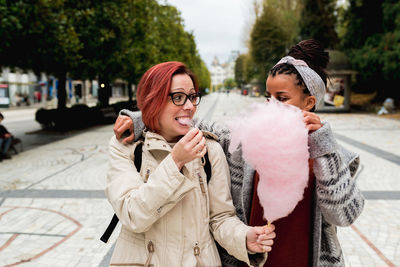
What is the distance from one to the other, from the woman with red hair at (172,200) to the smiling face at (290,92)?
387mm

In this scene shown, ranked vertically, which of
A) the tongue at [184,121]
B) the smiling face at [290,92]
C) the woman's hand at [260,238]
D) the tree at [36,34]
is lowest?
the woman's hand at [260,238]

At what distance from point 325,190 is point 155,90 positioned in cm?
88

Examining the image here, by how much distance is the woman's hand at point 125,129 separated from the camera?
1639mm

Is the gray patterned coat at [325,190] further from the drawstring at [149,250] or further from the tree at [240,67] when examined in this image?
the tree at [240,67]

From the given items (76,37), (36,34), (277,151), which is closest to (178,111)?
(277,151)

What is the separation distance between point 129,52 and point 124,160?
14.7 m

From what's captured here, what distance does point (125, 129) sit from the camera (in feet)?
5.40

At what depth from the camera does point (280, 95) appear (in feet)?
5.09

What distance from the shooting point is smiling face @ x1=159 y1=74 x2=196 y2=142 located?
157 centimetres

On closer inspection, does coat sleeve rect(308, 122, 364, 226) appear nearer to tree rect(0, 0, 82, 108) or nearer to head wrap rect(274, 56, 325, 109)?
head wrap rect(274, 56, 325, 109)

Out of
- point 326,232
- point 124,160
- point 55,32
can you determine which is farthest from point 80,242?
point 55,32

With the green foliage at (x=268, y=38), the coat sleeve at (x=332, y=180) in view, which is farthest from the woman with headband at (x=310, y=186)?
the green foliage at (x=268, y=38)

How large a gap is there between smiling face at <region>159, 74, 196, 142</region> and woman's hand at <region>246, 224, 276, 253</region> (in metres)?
0.56

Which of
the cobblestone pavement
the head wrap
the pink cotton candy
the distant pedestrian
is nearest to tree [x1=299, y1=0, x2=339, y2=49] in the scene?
the cobblestone pavement
